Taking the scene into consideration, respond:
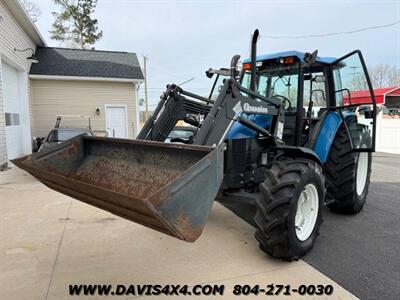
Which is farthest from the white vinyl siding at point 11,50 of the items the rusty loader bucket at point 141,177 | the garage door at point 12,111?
the rusty loader bucket at point 141,177

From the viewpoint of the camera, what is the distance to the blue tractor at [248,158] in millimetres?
2377

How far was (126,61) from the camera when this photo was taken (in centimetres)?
1532

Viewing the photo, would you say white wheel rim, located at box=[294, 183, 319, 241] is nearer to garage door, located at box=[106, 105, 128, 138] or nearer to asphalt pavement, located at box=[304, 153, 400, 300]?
asphalt pavement, located at box=[304, 153, 400, 300]

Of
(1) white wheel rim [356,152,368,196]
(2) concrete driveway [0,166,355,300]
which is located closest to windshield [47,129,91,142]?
(2) concrete driveway [0,166,355,300]

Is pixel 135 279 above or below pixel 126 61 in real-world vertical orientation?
below

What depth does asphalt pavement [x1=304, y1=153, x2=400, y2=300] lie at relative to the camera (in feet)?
9.60

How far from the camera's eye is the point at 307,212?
3.64 metres

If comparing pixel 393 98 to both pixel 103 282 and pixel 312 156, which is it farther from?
pixel 103 282

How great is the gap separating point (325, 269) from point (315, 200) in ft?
2.53

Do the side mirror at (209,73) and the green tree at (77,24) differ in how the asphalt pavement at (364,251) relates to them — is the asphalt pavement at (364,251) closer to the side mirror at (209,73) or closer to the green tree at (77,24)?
the side mirror at (209,73)

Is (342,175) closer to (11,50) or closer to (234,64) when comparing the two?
(234,64)

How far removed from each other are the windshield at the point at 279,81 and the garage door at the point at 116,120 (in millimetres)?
10576

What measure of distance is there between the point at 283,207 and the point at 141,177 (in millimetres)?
1485

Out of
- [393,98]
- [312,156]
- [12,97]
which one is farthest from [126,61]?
[393,98]
